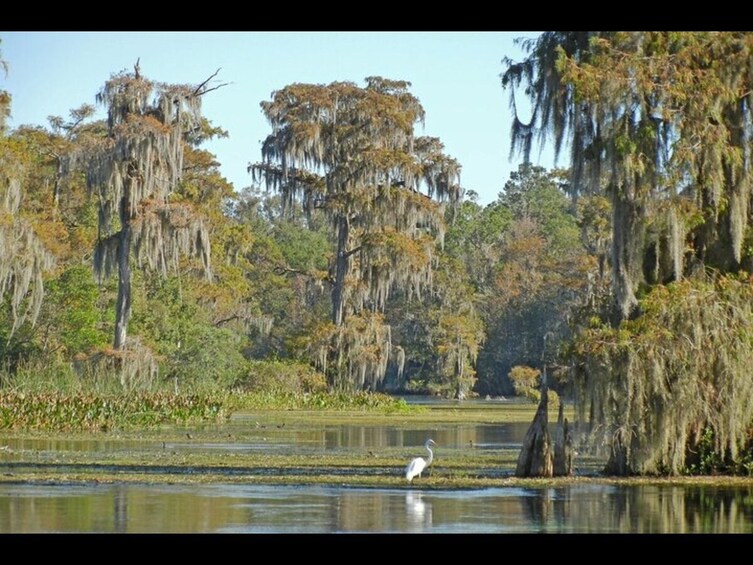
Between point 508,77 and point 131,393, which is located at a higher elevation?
point 508,77

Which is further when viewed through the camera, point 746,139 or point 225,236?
point 225,236

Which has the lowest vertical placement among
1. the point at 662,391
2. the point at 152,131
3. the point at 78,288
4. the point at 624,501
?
the point at 624,501

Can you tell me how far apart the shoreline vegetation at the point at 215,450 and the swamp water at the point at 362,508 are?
47 centimetres

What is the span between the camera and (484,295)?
84.9 metres

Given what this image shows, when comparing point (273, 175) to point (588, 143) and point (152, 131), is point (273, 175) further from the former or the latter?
point (588, 143)

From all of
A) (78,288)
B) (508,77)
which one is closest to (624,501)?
(508,77)

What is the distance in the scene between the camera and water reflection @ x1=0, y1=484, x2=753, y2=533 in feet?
49.7

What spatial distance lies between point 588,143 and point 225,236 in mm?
41144

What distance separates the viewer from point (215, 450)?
27141 mm

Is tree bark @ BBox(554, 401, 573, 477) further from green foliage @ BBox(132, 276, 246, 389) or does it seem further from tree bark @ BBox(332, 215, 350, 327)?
tree bark @ BBox(332, 215, 350, 327)

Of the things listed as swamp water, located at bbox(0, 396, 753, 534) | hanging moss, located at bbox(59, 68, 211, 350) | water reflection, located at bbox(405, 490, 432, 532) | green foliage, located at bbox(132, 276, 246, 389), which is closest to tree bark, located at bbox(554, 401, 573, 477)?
swamp water, located at bbox(0, 396, 753, 534)

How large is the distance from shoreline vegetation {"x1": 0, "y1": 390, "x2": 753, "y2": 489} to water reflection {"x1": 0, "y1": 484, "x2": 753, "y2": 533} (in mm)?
1034

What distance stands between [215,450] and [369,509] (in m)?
10.6

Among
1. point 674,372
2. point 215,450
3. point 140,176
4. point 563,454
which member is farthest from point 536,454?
point 140,176
